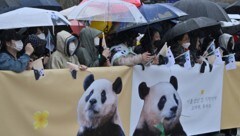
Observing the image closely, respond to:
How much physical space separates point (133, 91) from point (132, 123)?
442 millimetres

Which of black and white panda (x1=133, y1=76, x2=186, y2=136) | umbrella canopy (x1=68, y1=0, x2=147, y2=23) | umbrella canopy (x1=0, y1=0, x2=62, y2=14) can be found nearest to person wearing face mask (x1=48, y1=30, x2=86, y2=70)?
umbrella canopy (x1=68, y1=0, x2=147, y2=23)

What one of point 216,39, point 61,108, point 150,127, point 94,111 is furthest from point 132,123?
point 216,39

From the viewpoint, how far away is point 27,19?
5.87 meters

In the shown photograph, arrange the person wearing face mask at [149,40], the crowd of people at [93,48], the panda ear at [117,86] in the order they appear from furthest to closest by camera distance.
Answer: the person wearing face mask at [149,40], the panda ear at [117,86], the crowd of people at [93,48]

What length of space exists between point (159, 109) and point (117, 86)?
79 centimetres

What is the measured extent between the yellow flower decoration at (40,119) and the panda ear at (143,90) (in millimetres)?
1510

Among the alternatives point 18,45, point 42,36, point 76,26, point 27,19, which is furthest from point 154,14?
point 18,45

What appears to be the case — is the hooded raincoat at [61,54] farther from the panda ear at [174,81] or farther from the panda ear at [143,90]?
the panda ear at [174,81]

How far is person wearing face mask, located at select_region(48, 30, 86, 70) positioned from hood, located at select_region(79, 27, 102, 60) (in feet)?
1.63

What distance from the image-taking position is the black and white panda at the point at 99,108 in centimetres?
624

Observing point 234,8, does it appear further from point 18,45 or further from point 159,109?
point 18,45

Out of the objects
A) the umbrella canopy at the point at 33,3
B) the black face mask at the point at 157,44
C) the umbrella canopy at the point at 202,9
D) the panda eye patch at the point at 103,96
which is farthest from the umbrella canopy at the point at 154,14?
the umbrella canopy at the point at 33,3

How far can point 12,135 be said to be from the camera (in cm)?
558

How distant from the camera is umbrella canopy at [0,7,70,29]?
5691 mm
